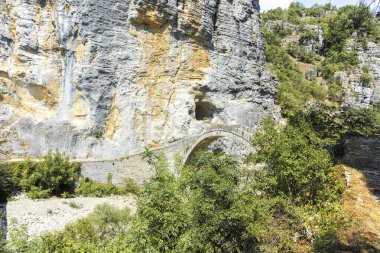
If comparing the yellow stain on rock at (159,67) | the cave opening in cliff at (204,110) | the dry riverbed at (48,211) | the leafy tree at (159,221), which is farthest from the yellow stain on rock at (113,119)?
the leafy tree at (159,221)

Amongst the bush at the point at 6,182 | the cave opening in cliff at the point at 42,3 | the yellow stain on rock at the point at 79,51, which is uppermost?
the cave opening in cliff at the point at 42,3

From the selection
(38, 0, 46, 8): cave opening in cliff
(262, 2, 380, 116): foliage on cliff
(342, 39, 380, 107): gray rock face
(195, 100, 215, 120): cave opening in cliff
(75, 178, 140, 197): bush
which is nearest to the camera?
(75, 178, 140, 197): bush

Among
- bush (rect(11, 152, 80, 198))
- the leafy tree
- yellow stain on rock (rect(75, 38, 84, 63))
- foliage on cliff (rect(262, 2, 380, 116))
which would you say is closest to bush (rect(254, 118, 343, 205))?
the leafy tree

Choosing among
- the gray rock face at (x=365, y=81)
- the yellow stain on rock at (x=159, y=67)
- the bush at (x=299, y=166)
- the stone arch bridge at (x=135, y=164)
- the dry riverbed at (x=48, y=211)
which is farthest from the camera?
the gray rock face at (x=365, y=81)

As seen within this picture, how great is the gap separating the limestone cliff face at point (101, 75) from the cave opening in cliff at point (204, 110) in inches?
20.1

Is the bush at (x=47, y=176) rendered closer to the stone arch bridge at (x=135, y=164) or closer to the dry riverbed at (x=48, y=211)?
the dry riverbed at (x=48, y=211)

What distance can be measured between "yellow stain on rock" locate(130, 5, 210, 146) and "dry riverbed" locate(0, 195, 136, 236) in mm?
7877

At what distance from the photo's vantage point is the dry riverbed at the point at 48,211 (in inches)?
493

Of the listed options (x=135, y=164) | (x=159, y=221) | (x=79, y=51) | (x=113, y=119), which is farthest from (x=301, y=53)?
(x=159, y=221)

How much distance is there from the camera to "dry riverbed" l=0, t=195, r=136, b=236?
41.1 feet

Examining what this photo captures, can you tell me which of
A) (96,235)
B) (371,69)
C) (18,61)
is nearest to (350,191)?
(96,235)

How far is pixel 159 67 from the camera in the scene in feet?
77.4

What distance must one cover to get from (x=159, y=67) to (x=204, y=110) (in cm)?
463

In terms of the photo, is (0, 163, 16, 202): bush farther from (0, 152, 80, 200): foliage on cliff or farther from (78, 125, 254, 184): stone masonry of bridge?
(78, 125, 254, 184): stone masonry of bridge
